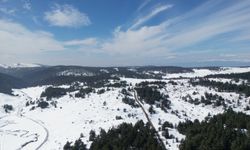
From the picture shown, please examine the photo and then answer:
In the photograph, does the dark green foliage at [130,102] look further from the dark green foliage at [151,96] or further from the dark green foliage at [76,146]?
the dark green foliage at [76,146]

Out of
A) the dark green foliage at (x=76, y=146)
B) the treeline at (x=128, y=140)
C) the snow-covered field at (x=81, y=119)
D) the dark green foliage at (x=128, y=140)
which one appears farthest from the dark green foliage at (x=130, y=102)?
the dark green foliage at (x=128, y=140)

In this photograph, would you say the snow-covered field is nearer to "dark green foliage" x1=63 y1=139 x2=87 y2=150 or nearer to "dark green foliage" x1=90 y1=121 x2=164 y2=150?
"dark green foliage" x1=63 y1=139 x2=87 y2=150

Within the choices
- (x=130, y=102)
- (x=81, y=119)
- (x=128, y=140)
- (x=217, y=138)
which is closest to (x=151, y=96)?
(x=130, y=102)

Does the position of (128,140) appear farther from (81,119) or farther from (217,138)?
(81,119)

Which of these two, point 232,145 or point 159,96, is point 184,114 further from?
point 232,145

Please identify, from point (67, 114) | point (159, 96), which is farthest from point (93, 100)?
point (159, 96)

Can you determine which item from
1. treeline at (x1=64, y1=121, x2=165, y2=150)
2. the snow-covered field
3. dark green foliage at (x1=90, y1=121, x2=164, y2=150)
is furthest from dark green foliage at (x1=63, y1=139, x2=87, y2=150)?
dark green foliage at (x1=90, y1=121, x2=164, y2=150)

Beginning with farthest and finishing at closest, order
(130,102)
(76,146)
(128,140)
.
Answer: (130,102), (76,146), (128,140)

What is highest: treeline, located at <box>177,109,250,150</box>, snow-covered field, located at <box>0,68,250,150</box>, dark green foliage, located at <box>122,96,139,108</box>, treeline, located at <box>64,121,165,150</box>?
treeline, located at <box>177,109,250,150</box>

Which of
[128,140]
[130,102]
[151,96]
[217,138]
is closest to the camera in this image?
[217,138]

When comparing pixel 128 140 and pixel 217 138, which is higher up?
pixel 217 138

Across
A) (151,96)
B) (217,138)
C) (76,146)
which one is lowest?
(76,146)
